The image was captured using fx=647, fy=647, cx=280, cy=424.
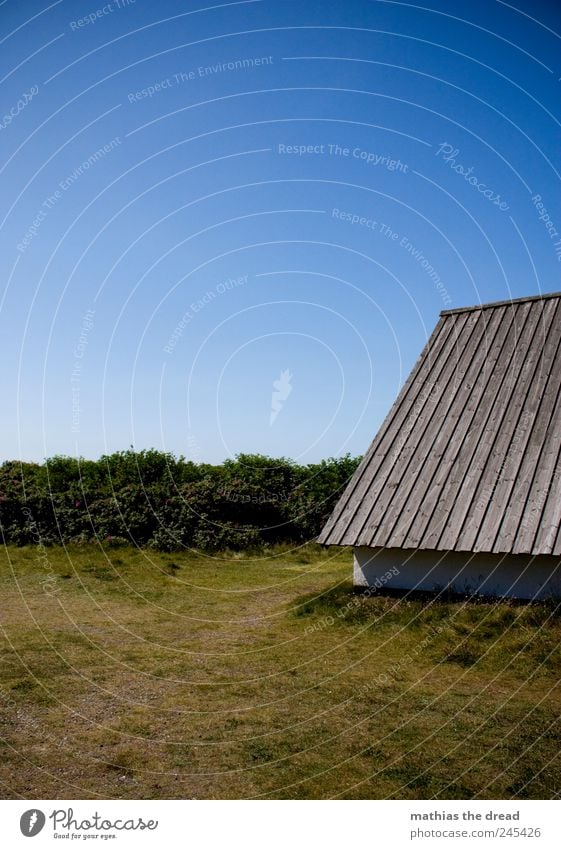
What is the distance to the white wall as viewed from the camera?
34.8ft

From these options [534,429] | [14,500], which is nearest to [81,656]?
[534,429]

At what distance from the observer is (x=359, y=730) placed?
267 inches

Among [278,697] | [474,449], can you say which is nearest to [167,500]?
[474,449]

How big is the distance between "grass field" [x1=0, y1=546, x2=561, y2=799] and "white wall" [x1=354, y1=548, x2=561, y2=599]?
1.65 feet

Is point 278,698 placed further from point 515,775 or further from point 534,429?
point 534,429

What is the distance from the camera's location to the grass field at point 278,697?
5.68 meters

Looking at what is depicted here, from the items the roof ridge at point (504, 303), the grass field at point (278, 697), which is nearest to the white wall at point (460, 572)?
the grass field at point (278, 697)
